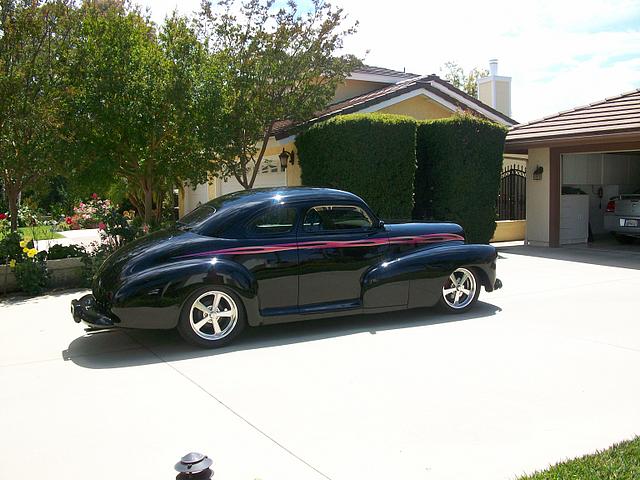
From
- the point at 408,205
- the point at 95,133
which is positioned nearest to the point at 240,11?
the point at 95,133

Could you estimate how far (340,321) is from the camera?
6.83 meters

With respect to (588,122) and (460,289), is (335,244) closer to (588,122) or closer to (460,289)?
(460,289)

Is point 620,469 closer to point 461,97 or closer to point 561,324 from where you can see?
point 561,324

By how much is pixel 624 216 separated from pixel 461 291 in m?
8.64

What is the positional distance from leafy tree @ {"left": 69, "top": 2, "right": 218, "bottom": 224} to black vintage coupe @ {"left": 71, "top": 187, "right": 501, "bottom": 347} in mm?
3955

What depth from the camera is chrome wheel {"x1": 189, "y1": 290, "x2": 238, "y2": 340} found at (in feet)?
18.5

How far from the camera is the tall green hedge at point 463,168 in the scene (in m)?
12.2

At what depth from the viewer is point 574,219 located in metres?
14.8

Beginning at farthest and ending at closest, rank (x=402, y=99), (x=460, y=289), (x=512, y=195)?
(x=512, y=195) → (x=402, y=99) → (x=460, y=289)

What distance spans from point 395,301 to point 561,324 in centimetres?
185

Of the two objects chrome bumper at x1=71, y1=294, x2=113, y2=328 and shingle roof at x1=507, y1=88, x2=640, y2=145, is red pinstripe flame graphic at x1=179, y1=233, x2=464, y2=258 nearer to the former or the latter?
chrome bumper at x1=71, y1=294, x2=113, y2=328

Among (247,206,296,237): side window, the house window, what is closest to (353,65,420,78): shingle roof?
the house window

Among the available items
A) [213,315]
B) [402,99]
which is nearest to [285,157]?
[402,99]

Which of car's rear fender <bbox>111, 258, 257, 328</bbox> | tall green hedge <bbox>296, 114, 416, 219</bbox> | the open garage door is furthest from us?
the open garage door
